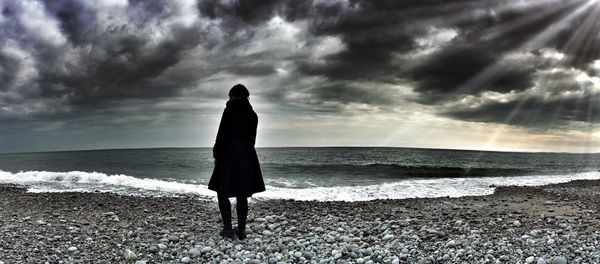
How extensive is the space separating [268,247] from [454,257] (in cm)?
339

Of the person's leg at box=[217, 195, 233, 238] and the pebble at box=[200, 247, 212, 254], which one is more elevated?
the person's leg at box=[217, 195, 233, 238]

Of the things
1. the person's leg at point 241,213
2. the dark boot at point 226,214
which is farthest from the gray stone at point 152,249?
the person's leg at point 241,213

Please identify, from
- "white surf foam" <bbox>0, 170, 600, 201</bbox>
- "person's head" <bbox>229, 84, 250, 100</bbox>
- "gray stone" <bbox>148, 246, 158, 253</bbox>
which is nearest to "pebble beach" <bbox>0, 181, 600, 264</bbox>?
"gray stone" <bbox>148, 246, 158, 253</bbox>

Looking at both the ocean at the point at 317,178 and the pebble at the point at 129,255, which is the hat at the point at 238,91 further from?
the ocean at the point at 317,178

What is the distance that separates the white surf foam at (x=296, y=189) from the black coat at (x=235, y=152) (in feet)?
27.6

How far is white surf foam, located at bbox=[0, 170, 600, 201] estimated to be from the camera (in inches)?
720

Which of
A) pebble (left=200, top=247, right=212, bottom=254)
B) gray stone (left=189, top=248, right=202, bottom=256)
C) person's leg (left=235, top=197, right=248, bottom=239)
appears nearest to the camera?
gray stone (left=189, top=248, right=202, bottom=256)

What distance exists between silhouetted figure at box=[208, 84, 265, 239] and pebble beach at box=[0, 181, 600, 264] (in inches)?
45.3

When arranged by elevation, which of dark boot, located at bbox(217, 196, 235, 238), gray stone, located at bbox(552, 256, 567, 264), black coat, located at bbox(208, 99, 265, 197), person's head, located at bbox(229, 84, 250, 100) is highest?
person's head, located at bbox(229, 84, 250, 100)

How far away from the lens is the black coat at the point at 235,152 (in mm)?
8062

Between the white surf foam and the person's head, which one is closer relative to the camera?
the person's head

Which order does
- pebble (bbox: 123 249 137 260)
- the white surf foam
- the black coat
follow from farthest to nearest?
the white surf foam → the black coat → pebble (bbox: 123 249 137 260)

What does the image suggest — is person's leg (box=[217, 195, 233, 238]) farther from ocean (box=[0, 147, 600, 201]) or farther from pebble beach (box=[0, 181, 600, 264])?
ocean (box=[0, 147, 600, 201])

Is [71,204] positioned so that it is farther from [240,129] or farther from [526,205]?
[526,205]
